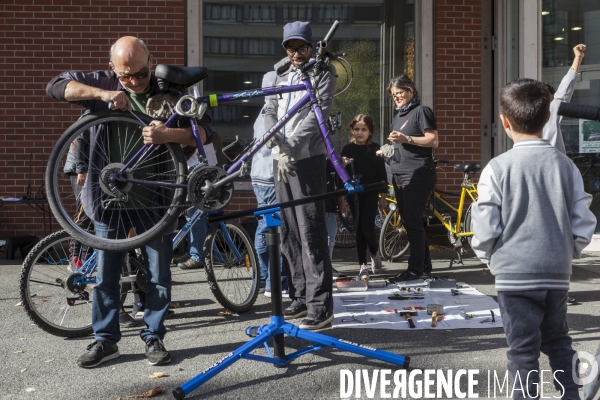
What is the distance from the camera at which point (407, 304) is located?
5.81 meters

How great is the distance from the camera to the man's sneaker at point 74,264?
511cm

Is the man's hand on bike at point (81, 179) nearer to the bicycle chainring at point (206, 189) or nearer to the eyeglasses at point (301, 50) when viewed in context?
the bicycle chainring at point (206, 189)

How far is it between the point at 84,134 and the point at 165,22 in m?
5.25

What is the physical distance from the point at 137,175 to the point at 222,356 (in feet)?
3.91

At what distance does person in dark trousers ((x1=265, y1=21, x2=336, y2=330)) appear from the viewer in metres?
4.85

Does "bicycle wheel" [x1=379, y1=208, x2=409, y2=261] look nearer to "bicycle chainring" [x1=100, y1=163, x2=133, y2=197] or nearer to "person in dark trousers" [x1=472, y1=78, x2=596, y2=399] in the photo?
"bicycle chainring" [x1=100, y1=163, x2=133, y2=197]

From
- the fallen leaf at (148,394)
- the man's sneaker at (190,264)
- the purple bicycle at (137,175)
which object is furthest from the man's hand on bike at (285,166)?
the man's sneaker at (190,264)

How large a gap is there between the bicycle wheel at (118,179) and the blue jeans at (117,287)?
79 mm

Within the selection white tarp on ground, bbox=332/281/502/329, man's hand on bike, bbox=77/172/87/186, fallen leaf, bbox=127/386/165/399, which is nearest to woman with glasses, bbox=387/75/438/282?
white tarp on ground, bbox=332/281/502/329

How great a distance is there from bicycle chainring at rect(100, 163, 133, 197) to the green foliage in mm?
5781

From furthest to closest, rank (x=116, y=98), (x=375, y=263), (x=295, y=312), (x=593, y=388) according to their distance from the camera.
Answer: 1. (x=375, y=263)
2. (x=295, y=312)
3. (x=116, y=98)
4. (x=593, y=388)

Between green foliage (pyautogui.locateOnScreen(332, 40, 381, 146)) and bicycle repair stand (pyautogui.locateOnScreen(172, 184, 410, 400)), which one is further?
green foliage (pyautogui.locateOnScreen(332, 40, 381, 146))

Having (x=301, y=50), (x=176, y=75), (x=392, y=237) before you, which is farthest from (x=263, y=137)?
(x=392, y=237)

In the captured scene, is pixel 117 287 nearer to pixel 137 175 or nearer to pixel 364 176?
pixel 137 175
